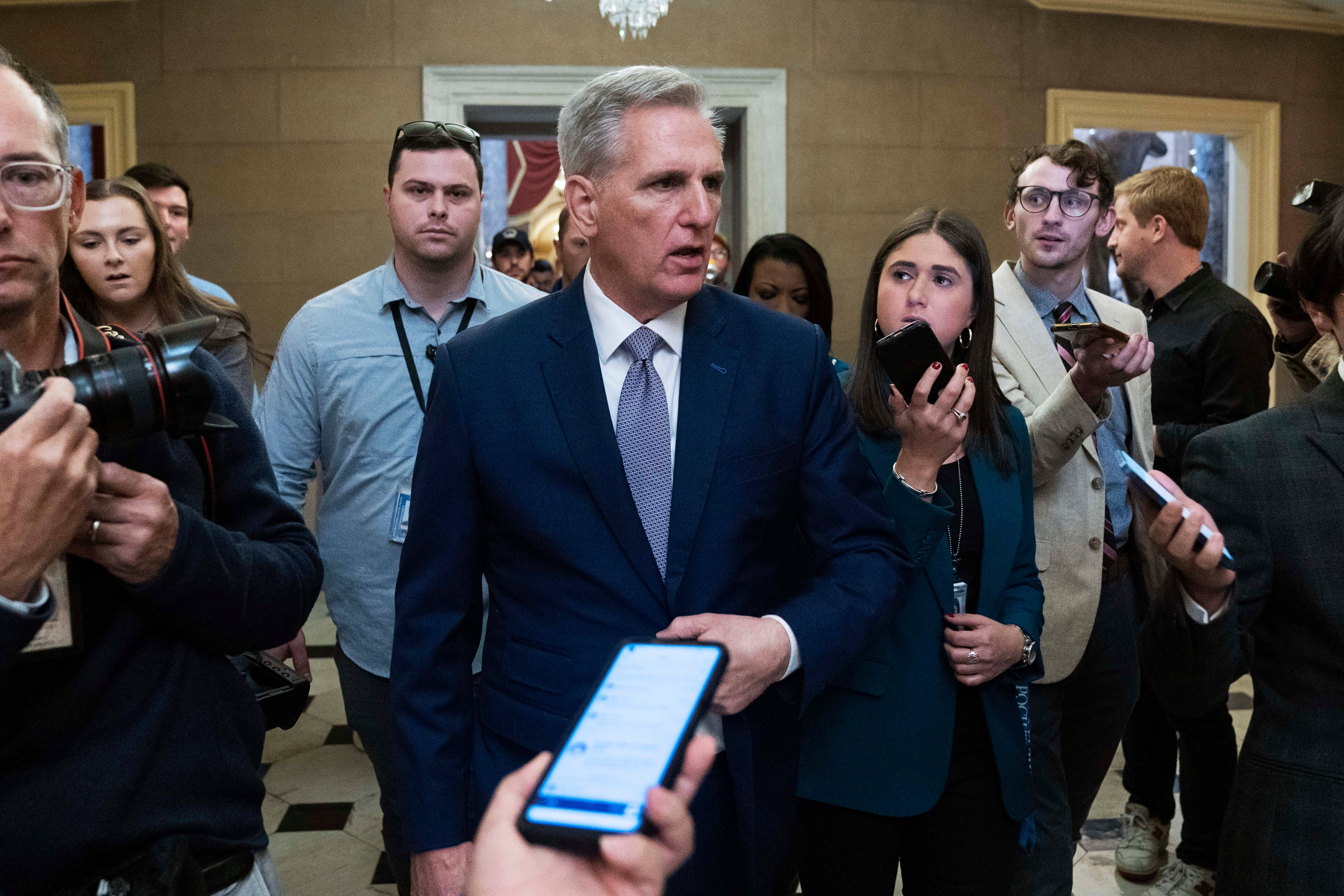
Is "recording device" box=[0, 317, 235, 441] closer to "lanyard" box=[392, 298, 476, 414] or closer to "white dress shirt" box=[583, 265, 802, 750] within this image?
"white dress shirt" box=[583, 265, 802, 750]

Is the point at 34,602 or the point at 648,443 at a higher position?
the point at 648,443

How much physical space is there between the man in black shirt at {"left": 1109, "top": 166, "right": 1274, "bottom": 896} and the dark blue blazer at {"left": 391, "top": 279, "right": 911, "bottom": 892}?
1.98m

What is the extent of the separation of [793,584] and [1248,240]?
707 centimetres

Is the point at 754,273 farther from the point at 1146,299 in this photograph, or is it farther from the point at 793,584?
the point at 1146,299

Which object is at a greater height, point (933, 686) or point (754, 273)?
point (754, 273)

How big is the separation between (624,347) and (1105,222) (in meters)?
1.66

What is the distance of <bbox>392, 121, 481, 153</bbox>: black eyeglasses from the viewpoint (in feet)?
8.77

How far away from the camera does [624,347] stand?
160 cm

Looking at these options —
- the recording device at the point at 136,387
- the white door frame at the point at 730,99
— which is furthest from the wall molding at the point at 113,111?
the recording device at the point at 136,387

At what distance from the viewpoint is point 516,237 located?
6652mm

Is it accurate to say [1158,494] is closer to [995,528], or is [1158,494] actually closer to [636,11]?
[995,528]

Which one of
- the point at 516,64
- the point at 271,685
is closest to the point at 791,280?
the point at 271,685

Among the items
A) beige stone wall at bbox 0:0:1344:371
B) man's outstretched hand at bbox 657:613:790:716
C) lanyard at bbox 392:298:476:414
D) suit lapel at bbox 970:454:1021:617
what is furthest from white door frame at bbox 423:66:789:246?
man's outstretched hand at bbox 657:613:790:716

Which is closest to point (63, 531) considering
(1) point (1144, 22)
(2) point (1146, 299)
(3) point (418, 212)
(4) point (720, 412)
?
(4) point (720, 412)
